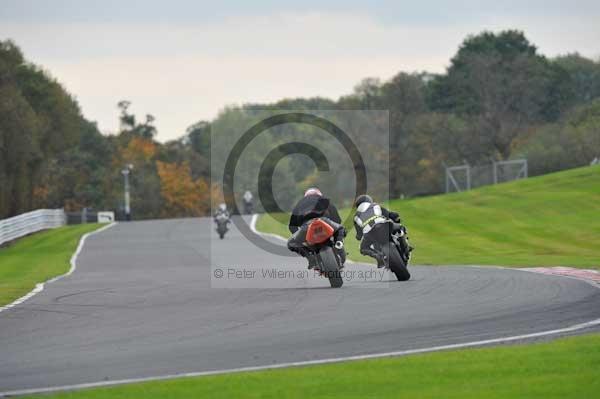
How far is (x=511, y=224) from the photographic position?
4419cm

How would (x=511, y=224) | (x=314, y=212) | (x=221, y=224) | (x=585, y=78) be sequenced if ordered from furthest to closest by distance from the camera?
(x=585, y=78) → (x=511, y=224) → (x=221, y=224) → (x=314, y=212)

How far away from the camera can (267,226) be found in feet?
167

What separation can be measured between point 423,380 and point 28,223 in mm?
53775

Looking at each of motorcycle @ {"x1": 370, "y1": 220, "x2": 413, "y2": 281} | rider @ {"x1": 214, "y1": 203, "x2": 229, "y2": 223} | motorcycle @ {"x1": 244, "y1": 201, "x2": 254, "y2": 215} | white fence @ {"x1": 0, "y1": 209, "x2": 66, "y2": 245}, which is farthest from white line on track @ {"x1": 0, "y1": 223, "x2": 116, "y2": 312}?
motorcycle @ {"x1": 244, "y1": 201, "x2": 254, "y2": 215}

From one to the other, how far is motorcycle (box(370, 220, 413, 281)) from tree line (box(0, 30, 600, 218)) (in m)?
41.6

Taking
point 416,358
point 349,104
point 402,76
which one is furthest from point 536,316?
point 349,104

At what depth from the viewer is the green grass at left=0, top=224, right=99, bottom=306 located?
22.5 meters

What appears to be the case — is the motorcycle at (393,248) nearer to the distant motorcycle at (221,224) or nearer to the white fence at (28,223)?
the distant motorcycle at (221,224)

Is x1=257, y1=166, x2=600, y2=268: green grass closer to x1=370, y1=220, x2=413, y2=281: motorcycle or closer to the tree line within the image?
x1=370, y1=220, x2=413, y2=281: motorcycle

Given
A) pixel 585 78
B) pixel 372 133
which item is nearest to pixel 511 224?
pixel 372 133

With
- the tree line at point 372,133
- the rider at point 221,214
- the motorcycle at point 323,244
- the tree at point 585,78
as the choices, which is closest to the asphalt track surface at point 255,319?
the motorcycle at point 323,244

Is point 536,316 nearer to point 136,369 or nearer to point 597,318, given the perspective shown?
point 597,318

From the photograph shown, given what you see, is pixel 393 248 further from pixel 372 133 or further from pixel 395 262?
pixel 372 133

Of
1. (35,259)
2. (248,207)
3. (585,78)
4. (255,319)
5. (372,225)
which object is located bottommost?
(35,259)
